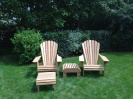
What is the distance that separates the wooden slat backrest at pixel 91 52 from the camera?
17.1 feet

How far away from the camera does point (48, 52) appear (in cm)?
531

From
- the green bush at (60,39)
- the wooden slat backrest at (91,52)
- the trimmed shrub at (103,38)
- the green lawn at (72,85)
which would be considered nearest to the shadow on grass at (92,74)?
the green lawn at (72,85)

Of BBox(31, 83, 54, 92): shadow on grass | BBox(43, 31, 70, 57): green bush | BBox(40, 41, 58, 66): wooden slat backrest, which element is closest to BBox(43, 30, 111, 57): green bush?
BBox(43, 31, 70, 57): green bush

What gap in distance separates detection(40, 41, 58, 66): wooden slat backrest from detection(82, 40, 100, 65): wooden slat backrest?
0.91 meters

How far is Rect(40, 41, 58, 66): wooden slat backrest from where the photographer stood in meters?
5.21

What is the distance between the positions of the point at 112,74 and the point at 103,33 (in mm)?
3059

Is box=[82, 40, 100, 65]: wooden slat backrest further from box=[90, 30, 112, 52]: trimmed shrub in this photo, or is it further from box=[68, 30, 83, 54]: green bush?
box=[90, 30, 112, 52]: trimmed shrub

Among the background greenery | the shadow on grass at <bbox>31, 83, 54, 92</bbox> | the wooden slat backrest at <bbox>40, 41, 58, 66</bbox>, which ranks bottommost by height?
the shadow on grass at <bbox>31, 83, 54, 92</bbox>

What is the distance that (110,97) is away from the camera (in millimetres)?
3648

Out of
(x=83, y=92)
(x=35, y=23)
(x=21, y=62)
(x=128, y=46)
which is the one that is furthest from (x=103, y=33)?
(x=83, y=92)

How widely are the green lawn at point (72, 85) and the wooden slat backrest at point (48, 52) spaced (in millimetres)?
502

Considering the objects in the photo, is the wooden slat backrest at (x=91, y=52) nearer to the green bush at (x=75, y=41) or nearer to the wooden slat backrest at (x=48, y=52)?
the wooden slat backrest at (x=48, y=52)

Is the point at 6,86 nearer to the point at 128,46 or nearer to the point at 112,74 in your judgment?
the point at 112,74

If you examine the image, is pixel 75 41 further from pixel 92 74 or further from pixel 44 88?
pixel 44 88
